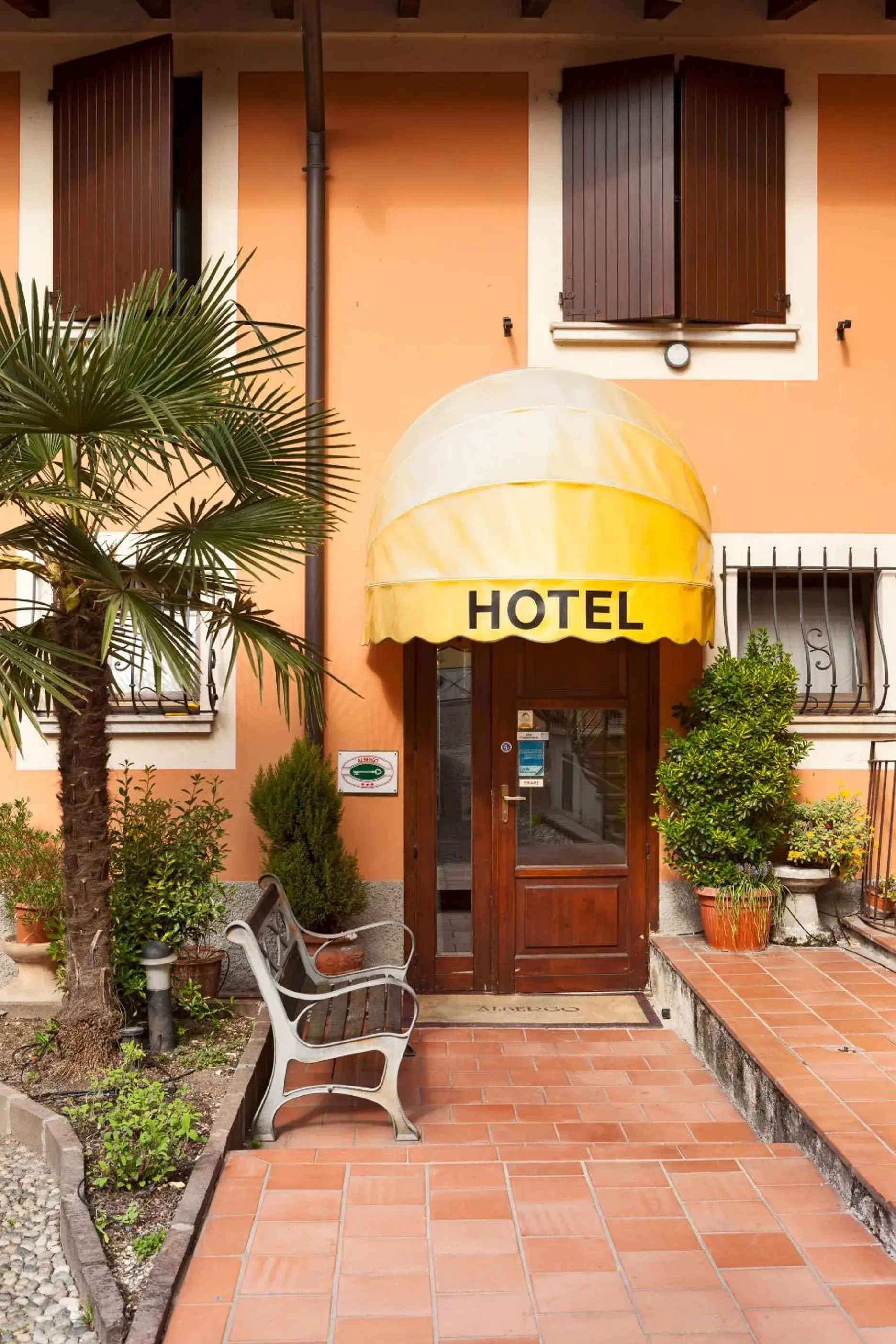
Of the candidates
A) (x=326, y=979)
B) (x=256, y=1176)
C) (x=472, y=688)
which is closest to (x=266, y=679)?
(x=472, y=688)

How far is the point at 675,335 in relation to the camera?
25.0 feet

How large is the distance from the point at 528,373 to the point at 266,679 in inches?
106

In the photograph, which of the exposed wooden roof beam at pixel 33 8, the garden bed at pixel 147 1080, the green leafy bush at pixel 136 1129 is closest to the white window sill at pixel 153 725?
the garden bed at pixel 147 1080

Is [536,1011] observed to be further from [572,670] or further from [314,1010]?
[572,670]

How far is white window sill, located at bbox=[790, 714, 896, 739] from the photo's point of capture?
24.8ft

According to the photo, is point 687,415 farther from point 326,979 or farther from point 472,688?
point 326,979

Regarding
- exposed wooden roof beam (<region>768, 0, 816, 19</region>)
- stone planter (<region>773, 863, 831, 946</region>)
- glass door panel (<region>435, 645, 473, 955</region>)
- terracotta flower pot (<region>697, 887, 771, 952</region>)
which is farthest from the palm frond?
exposed wooden roof beam (<region>768, 0, 816, 19</region>)

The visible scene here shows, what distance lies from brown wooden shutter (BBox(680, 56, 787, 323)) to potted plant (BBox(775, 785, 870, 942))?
135 inches

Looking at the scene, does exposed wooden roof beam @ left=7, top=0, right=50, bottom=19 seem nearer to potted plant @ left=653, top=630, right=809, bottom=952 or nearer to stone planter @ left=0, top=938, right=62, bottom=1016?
stone planter @ left=0, top=938, right=62, bottom=1016

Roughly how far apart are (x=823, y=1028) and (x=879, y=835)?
227 centimetres

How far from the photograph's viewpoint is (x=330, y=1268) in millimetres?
3668

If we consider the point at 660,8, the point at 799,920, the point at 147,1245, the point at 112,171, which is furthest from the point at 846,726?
the point at 112,171

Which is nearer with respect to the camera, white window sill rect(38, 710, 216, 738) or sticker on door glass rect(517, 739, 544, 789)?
white window sill rect(38, 710, 216, 738)

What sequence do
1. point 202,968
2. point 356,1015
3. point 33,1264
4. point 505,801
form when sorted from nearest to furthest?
point 33,1264
point 356,1015
point 202,968
point 505,801
